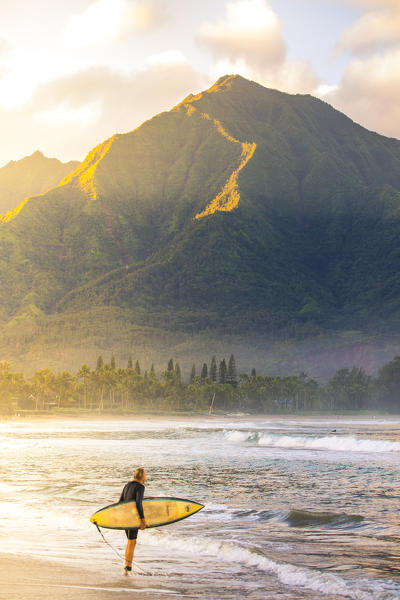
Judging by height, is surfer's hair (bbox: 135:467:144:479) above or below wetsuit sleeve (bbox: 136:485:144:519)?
above

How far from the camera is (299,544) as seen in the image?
2330cm

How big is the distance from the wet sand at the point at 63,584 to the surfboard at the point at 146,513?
4.21 feet

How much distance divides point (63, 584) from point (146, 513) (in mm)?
3733

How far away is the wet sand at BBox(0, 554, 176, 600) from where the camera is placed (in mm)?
16406

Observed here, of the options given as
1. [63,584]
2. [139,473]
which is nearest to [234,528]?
[139,473]

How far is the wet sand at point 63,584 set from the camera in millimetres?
16406

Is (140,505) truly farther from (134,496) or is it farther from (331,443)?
(331,443)

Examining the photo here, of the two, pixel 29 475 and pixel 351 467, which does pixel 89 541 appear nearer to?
pixel 29 475

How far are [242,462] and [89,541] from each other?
36.4 metres

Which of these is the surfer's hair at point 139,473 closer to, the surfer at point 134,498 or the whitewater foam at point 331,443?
the surfer at point 134,498

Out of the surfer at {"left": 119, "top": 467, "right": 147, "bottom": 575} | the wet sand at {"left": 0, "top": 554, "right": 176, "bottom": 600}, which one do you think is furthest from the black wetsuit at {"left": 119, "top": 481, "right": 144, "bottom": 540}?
the wet sand at {"left": 0, "top": 554, "right": 176, "bottom": 600}

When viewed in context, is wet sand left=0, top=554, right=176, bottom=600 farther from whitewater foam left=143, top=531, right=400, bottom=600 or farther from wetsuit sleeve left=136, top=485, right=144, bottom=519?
whitewater foam left=143, top=531, right=400, bottom=600

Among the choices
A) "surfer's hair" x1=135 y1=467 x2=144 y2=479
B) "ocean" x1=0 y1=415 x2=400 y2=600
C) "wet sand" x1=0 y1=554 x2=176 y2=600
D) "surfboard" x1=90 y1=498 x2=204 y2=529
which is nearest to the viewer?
"wet sand" x1=0 y1=554 x2=176 y2=600

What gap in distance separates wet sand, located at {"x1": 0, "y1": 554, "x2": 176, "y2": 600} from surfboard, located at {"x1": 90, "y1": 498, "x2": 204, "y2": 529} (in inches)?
50.5
